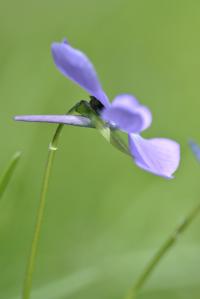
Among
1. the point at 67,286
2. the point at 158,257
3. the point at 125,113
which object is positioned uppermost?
the point at 125,113

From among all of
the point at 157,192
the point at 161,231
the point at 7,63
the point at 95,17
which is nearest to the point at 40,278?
the point at 161,231

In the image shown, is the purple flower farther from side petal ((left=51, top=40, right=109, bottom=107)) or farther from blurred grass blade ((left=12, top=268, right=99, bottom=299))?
blurred grass blade ((left=12, top=268, right=99, bottom=299))

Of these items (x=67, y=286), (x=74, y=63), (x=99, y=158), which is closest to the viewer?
(x=74, y=63)

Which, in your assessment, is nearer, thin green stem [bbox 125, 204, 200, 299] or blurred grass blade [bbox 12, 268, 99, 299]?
thin green stem [bbox 125, 204, 200, 299]

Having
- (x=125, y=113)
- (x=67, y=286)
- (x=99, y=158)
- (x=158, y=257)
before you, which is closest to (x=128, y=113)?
(x=125, y=113)

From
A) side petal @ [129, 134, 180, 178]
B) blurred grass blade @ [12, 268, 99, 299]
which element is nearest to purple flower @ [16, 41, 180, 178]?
side petal @ [129, 134, 180, 178]

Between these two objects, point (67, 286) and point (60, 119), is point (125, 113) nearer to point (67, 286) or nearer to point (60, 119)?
point (60, 119)

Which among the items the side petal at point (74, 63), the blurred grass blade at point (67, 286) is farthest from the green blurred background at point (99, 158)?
the side petal at point (74, 63)
